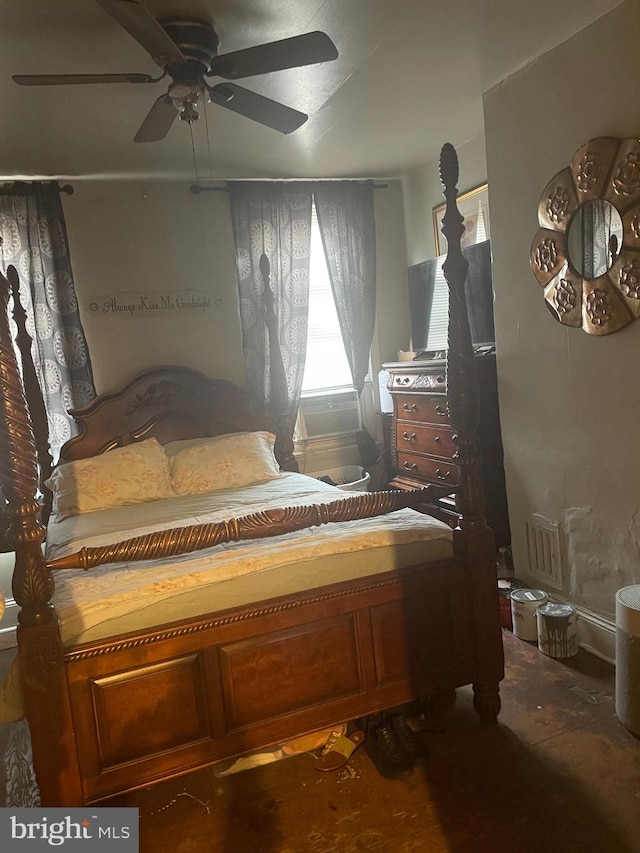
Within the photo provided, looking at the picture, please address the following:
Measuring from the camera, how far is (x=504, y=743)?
2070 millimetres

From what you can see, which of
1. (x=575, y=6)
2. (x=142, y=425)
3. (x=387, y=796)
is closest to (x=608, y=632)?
(x=387, y=796)

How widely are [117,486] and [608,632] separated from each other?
2.48 metres

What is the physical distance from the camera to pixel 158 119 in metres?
2.36

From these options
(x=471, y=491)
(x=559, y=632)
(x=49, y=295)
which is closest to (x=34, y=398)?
(x=49, y=295)

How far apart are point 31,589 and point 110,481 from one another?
170 cm

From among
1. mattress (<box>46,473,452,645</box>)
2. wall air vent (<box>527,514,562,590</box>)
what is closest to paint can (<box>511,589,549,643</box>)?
wall air vent (<box>527,514,562,590</box>)

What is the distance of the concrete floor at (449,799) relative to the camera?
1.69m

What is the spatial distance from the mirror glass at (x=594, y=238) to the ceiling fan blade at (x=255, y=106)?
1.21 meters

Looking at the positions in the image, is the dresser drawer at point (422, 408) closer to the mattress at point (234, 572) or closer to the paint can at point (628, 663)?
the mattress at point (234, 572)

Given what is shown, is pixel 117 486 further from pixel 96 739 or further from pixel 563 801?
pixel 563 801

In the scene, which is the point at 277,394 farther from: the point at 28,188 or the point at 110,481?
the point at 28,188

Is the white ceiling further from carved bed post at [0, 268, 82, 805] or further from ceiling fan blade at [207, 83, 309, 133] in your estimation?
carved bed post at [0, 268, 82, 805]

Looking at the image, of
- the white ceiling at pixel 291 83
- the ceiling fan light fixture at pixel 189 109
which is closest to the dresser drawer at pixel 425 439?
the white ceiling at pixel 291 83

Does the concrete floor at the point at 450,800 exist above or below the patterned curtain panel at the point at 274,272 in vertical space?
below
